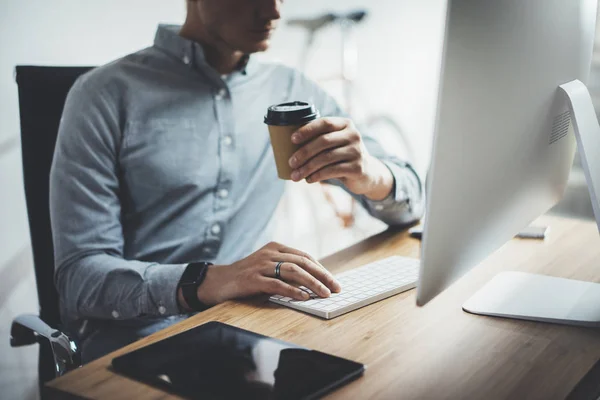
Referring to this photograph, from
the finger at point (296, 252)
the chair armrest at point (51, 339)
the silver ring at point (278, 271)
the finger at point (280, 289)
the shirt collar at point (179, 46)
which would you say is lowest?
the chair armrest at point (51, 339)

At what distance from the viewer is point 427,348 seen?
82 cm

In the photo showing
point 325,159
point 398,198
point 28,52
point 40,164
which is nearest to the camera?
point 325,159

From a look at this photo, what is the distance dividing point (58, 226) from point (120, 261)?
0.13 meters

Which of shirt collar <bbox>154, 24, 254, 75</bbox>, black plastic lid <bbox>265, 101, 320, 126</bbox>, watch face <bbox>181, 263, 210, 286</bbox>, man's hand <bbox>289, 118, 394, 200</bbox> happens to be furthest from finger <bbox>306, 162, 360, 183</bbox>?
shirt collar <bbox>154, 24, 254, 75</bbox>

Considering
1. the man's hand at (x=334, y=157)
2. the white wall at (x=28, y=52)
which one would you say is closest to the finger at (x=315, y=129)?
the man's hand at (x=334, y=157)

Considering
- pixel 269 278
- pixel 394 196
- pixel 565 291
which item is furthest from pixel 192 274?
pixel 565 291

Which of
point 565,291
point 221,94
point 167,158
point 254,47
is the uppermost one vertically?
point 254,47

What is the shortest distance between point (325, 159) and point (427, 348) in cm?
39

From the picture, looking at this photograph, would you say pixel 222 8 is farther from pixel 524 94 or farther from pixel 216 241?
pixel 524 94

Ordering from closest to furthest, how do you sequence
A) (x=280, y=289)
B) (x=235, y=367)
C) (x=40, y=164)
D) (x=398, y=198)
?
(x=235, y=367) → (x=280, y=289) → (x=40, y=164) → (x=398, y=198)

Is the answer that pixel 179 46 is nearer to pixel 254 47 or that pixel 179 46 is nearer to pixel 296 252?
pixel 254 47

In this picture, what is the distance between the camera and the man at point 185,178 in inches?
41.5

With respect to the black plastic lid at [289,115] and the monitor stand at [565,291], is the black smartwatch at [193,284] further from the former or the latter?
the monitor stand at [565,291]

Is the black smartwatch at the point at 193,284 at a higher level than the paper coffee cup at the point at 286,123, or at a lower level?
lower
